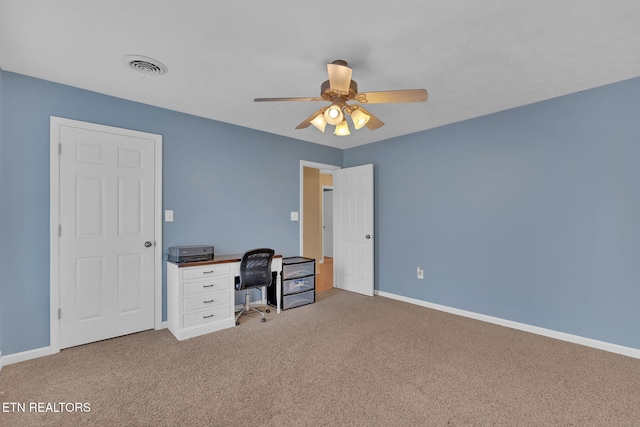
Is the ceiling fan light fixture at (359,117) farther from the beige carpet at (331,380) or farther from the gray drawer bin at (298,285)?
the gray drawer bin at (298,285)

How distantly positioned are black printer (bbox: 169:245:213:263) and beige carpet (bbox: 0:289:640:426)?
791mm

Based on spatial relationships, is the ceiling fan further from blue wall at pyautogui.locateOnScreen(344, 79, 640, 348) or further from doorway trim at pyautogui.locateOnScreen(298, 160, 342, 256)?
doorway trim at pyautogui.locateOnScreen(298, 160, 342, 256)

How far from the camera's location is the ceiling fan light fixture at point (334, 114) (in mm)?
2236

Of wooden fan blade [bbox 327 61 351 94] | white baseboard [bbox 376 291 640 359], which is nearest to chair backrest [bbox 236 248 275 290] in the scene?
wooden fan blade [bbox 327 61 351 94]

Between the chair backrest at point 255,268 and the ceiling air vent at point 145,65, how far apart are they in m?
1.87

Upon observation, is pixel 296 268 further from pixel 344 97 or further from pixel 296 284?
pixel 344 97

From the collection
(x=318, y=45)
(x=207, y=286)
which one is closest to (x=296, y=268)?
(x=207, y=286)

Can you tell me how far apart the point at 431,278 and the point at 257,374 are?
8.66 ft

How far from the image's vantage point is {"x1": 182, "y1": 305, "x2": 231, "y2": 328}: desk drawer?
2.97 m

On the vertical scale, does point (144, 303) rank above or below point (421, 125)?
below

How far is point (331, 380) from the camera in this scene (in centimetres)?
219

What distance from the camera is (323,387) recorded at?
210cm

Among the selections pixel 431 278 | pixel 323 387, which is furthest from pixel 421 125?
pixel 323 387

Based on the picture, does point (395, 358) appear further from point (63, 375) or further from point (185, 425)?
point (63, 375)
